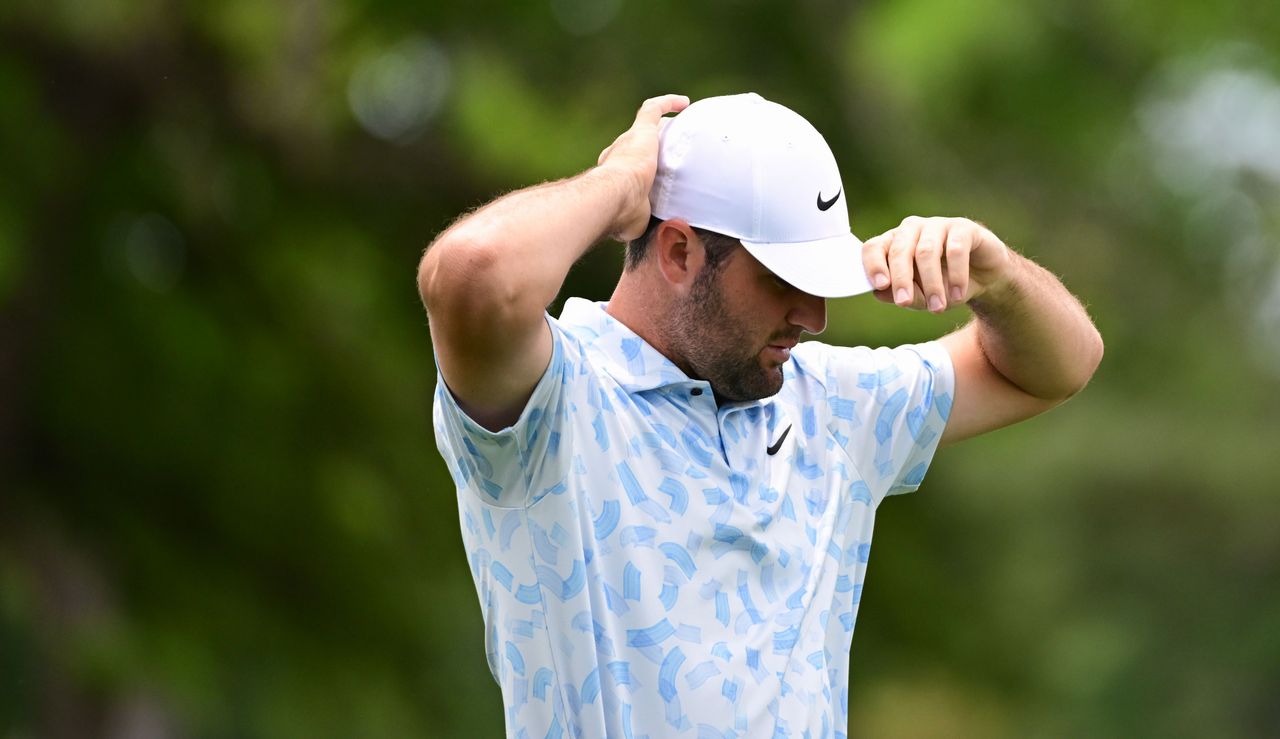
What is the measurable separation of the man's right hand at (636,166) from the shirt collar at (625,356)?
6.5 inches

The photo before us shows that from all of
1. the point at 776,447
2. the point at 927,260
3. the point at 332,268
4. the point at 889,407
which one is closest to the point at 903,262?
the point at 927,260

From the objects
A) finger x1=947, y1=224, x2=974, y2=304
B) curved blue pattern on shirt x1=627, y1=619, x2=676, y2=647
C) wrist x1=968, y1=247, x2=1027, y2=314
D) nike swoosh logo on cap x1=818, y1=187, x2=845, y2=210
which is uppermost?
nike swoosh logo on cap x1=818, y1=187, x2=845, y2=210

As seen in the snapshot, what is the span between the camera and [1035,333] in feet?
13.9

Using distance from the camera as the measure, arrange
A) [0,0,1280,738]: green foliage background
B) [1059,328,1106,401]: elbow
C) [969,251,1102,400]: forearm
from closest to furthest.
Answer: [969,251,1102,400]: forearm < [1059,328,1106,401]: elbow < [0,0,1280,738]: green foliage background

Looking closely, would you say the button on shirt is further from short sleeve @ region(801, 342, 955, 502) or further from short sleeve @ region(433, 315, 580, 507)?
short sleeve @ region(801, 342, 955, 502)

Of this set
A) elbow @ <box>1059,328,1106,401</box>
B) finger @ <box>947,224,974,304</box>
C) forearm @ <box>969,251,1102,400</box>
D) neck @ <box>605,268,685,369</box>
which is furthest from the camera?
elbow @ <box>1059,328,1106,401</box>

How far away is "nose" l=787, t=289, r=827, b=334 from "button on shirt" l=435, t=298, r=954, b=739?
7.2 inches

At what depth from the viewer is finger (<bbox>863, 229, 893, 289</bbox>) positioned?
3.81m

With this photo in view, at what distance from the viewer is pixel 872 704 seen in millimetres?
11648

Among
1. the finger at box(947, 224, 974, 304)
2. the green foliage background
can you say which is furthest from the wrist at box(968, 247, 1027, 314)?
the green foliage background

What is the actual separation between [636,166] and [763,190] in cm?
25

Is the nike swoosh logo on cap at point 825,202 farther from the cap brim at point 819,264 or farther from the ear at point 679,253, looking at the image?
the ear at point 679,253

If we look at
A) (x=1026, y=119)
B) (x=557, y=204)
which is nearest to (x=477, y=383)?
(x=557, y=204)

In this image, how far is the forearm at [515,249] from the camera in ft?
11.1
